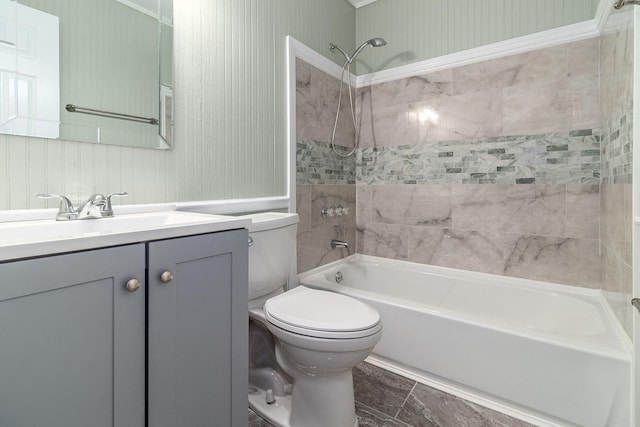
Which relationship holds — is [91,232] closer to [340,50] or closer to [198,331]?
[198,331]

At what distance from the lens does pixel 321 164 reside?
2.24 metres

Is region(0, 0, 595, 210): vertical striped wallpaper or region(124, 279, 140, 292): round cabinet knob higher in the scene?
region(0, 0, 595, 210): vertical striped wallpaper

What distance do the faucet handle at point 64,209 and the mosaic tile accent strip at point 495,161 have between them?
6.49 feet

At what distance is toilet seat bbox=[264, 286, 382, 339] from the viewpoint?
1.15m

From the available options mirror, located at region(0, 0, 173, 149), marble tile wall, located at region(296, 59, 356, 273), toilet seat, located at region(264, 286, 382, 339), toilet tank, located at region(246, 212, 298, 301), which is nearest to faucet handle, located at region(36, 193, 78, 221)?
mirror, located at region(0, 0, 173, 149)

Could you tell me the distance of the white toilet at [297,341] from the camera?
1.16 metres

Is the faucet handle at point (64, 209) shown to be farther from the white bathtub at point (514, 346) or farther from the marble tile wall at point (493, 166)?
the marble tile wall at point (493, 166)

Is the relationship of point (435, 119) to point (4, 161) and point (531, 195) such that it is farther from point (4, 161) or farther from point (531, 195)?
point (4, 161)

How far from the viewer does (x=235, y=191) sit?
166 centimetres

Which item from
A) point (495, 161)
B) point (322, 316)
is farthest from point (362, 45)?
point (322, 316)

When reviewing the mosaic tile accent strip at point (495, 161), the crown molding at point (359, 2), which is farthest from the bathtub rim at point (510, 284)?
the crown molding at point (359, 2)

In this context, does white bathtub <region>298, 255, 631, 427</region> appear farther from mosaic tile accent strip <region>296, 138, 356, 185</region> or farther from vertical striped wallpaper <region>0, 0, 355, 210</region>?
vertical striped wallpaper <region>0, 0, 355, 210</region>

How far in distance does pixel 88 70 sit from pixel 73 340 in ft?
3.24

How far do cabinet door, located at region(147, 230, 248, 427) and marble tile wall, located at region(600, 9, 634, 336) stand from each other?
1.42 meters
